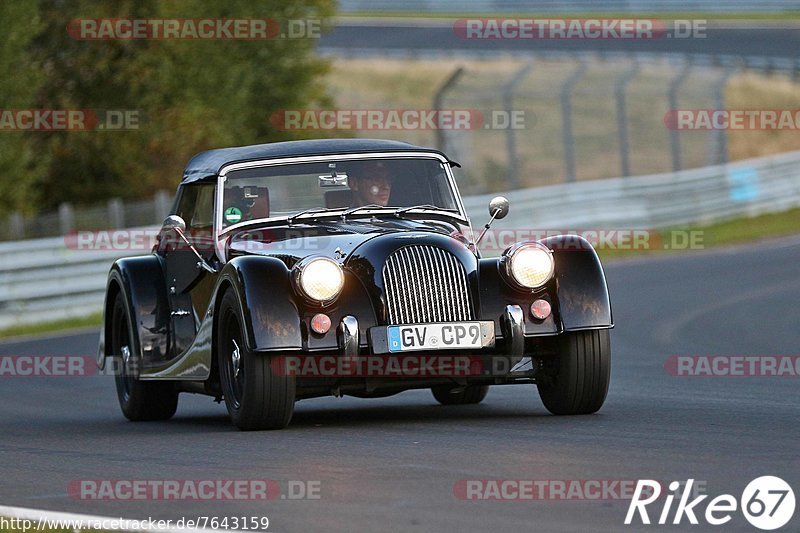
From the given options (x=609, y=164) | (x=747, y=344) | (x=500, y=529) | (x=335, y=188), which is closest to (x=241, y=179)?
(x=335, y=188)

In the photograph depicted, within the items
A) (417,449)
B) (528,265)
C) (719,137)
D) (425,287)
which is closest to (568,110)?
(719,137)

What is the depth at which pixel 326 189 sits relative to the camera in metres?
10.1

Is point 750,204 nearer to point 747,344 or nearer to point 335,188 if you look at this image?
point 747,344

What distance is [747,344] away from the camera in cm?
1513

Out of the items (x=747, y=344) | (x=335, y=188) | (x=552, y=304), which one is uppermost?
(x=335, y=188)

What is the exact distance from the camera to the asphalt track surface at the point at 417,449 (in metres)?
6.02

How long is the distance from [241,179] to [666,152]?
3064cm

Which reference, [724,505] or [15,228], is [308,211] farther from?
[15,228]

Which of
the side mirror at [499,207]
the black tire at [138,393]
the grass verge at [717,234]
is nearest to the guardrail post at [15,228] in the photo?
the grass verge at [717,234]

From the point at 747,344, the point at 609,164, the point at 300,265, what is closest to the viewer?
the point at 300,265

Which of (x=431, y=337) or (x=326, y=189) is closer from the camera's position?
(x=431, y=337)

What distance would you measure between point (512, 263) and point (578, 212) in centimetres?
1833

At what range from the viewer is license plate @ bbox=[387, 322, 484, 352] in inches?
338

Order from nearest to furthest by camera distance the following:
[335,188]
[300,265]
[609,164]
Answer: [300,265]
[335,188]
[609,164]
